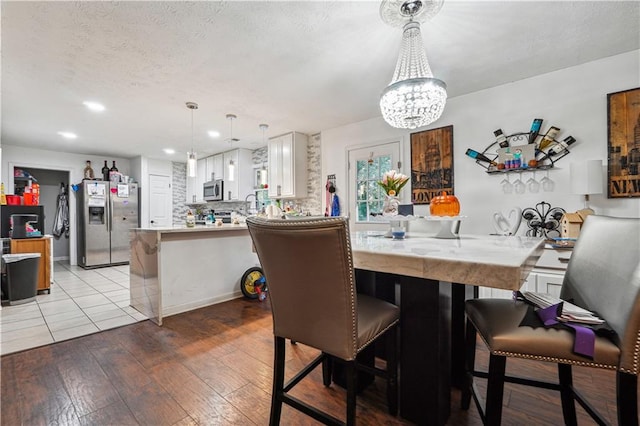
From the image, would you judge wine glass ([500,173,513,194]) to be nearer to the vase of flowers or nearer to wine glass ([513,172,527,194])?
wine glass ([513,172,527,194])

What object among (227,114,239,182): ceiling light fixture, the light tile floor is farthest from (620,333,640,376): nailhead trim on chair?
(227,114,239,182): ceiling light fixture

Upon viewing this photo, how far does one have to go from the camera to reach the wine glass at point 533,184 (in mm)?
2689

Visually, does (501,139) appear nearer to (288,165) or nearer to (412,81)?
(412,81)

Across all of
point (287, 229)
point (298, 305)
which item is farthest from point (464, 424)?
point (287, 229)

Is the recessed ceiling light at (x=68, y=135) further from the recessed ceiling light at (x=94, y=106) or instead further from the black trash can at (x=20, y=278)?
the black trash can at (x=20, y=278)

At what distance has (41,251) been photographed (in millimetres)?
3830

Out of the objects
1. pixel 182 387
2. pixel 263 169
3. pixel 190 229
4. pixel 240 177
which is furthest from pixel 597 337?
pixel 240 177

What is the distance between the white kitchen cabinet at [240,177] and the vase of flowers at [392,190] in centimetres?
422

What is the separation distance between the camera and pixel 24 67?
7.84 feet

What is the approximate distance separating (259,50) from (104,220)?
17.7 feet

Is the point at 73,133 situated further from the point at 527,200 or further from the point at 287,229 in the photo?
the point at 527,200

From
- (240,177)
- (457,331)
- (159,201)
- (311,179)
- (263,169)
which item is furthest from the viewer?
(159,201)

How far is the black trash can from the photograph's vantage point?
3.15m

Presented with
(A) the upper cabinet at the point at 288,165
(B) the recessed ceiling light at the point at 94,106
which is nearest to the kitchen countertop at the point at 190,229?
(A) the upper cabinet at the point at 288,165
